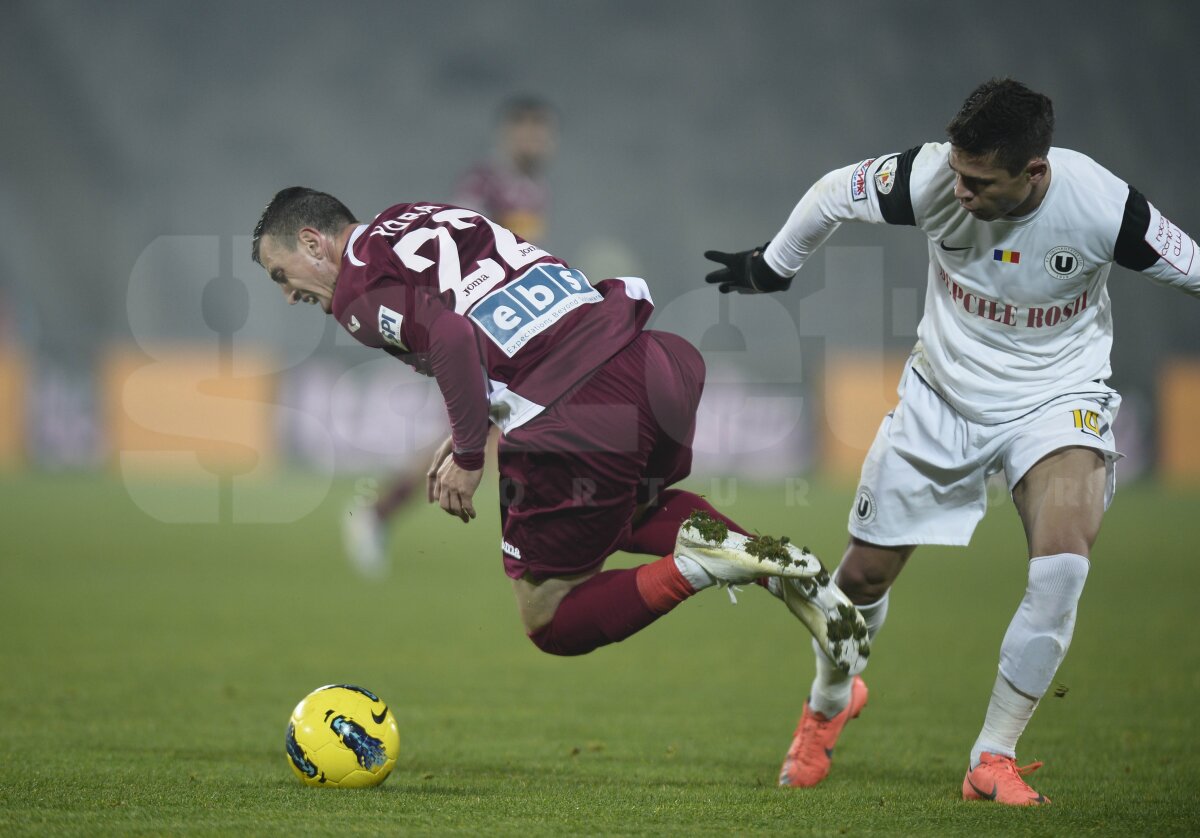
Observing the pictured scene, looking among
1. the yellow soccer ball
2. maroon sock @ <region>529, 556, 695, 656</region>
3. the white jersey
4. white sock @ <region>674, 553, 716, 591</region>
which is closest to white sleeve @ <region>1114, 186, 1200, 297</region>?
the white jersey

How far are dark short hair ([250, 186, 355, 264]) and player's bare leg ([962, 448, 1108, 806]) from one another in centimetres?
228

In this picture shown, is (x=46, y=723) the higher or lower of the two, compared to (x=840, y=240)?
lower

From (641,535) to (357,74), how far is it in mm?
21209

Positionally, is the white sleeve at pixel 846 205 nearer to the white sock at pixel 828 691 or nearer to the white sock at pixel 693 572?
the white sock at pixel 693 572

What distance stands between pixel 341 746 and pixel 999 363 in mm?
2323

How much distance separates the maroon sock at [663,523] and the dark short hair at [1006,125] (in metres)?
1.39

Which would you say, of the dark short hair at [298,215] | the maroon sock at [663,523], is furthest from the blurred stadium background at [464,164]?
the dark short hair at [298,215]

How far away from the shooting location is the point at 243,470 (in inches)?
716

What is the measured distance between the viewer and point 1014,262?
3.94 meters

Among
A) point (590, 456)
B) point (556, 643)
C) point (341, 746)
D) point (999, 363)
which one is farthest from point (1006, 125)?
point (341, 746)

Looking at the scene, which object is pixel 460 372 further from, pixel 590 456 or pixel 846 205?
pixel 846 205

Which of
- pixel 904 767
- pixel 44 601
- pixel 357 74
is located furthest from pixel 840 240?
pixel 904 767

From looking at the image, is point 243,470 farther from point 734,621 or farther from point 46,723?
point 46,723

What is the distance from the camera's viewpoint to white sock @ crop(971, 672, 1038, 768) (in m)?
3.80
